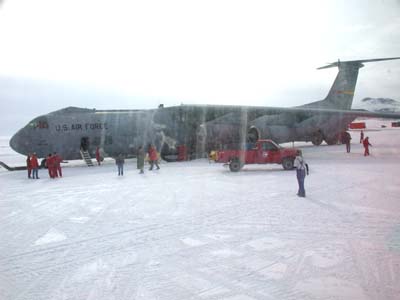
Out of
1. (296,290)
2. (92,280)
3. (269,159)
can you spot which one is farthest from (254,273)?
(269,159)

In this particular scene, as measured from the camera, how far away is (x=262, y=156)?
52.9 ft

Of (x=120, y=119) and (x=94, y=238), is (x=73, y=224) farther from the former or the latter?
(x=120, y=119)

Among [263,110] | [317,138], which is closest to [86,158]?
[263,110]

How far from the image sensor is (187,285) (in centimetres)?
479

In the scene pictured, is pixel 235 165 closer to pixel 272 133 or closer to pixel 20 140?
pixel 272 133

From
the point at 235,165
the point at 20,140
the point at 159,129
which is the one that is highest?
the point at 159,129

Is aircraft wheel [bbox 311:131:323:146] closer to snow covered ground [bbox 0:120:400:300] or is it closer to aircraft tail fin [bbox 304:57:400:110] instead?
aircraft tail fin [bbox 304:57:400:110]

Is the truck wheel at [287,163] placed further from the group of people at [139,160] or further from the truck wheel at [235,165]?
the group of people at [139,160]

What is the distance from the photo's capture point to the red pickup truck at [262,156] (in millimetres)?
16078

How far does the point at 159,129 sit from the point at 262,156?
29.3ft

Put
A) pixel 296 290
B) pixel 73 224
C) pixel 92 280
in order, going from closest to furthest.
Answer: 1. pixel 296 290
2. pixel 92 280
3. pixel 73 224

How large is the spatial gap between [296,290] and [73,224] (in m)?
5.75

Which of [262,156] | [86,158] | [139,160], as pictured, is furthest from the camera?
[86,158]

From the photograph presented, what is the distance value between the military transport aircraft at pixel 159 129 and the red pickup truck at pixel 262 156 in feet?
15.9
